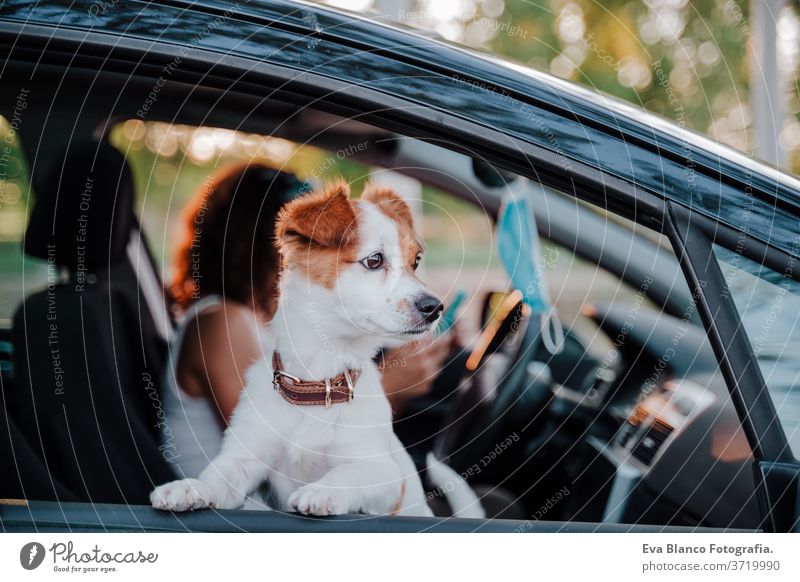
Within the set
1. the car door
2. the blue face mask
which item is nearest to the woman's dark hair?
the blue face mask

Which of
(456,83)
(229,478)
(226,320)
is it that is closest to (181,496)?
(229,478)

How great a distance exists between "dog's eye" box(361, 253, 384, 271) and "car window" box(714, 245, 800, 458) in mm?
487

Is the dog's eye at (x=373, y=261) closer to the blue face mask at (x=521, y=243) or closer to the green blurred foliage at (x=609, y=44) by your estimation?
the blue face mask at (x=521, y=243)

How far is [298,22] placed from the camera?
1073 mm

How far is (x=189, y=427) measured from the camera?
123cm

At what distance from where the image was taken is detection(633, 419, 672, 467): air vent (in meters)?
1.37

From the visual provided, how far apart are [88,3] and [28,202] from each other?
1.13 feet

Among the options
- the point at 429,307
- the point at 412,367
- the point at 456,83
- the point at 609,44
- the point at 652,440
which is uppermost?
the point at 609,44

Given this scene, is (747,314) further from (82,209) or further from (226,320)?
(82,209)

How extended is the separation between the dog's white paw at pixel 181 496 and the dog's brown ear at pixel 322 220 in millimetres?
377

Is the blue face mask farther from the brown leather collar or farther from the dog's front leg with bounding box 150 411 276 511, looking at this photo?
the dog's front leg with bounding box 150 411 276 511

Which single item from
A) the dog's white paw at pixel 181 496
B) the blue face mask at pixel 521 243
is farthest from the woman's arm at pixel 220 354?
the blue face mask at pixel 521 243

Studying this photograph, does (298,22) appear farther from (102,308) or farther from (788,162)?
(788,162)

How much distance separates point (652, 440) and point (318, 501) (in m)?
0.66
